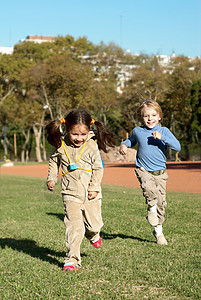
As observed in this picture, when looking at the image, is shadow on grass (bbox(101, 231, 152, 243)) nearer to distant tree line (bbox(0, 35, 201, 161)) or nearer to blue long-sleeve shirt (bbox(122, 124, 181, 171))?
blue long-sleeve shirt (bbox(122, 124, 181, 171))

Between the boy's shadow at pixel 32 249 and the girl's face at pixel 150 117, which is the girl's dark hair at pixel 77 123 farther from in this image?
the boy's shadow at pixel 32 249

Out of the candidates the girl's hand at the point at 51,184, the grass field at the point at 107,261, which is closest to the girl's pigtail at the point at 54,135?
the girl's hand at the point at 51,184

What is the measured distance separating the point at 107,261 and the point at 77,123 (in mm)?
1470

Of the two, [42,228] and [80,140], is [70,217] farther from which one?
[42,228]

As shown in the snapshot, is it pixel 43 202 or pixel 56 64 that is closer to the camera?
pixel 43 202

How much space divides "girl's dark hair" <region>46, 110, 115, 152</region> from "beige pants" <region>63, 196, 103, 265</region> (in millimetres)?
588

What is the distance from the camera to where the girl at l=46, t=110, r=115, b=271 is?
465cm

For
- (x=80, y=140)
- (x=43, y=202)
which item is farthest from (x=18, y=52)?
(x=80, y=140)

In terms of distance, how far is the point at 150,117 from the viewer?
577cm

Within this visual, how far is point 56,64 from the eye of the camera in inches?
1508

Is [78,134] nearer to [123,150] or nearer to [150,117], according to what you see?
[123,150]

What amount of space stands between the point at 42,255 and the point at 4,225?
2539mm

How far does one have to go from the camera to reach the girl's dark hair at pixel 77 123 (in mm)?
4691

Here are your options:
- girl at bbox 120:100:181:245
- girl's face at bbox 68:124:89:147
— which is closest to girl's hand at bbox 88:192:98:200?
girl's face at bbox 68:124:89:147
